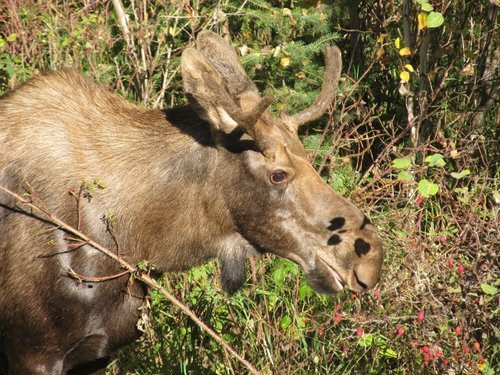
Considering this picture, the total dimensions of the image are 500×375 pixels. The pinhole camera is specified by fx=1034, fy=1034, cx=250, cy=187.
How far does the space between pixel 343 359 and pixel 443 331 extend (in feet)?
2.37

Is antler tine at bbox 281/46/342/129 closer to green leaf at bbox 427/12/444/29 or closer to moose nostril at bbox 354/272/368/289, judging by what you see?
green leaf at bbox 427/12/444/29

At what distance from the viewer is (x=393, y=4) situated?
9039mm

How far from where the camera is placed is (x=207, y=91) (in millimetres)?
5422

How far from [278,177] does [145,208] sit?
77 cm

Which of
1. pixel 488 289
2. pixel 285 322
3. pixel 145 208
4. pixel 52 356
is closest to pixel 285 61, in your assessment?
pixel 285 322

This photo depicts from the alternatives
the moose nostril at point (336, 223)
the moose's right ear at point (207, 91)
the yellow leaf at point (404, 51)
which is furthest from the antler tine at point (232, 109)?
the yellow leaf at point (404, 51)

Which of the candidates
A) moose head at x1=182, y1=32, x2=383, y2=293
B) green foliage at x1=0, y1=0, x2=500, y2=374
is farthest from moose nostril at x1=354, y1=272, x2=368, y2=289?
green foliage at x1=0, y1=0, x2=500, y2=374

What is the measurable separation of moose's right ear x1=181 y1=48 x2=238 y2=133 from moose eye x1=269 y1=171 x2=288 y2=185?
34 cm

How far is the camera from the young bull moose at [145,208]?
547cm

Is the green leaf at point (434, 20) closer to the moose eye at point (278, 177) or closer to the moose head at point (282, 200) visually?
the moose head at point (282, 200)

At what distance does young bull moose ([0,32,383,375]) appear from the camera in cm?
547

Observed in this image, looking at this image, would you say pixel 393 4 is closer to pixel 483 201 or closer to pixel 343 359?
pixel 483 201

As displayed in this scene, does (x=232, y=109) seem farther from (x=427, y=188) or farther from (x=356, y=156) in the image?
(x=356, y=156)

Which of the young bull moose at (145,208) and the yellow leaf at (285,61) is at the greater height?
the young bull moose at (145,208)
